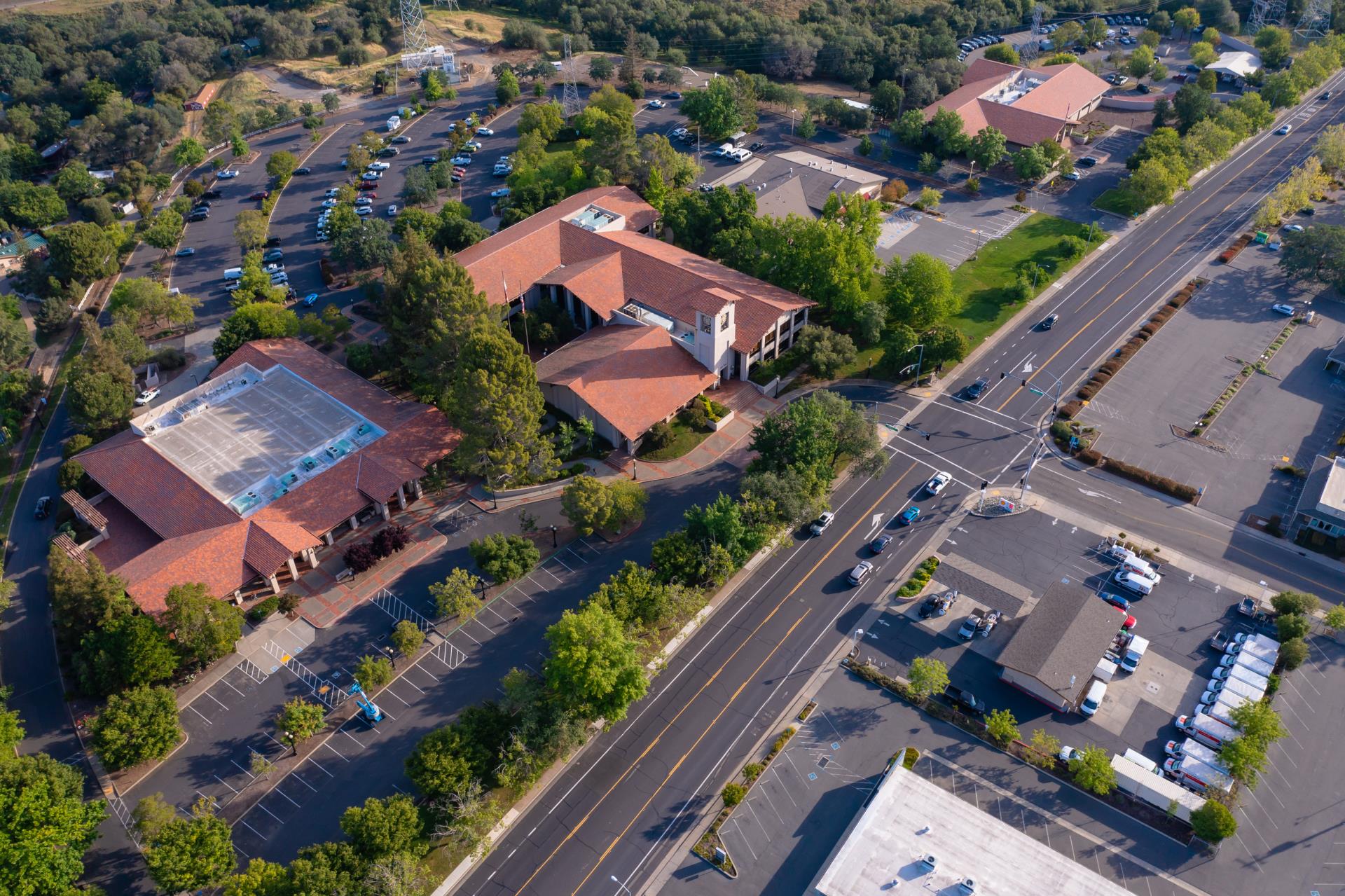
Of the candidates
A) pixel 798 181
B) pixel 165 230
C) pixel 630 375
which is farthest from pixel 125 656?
pixel 798 181

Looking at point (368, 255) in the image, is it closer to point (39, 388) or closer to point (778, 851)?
point (39, 388)

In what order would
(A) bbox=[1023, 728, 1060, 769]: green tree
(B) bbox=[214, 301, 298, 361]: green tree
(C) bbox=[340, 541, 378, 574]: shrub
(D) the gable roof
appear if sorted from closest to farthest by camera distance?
(A) bbox=[1023, 728, 1060, 769]: green tree → (C) bbox=[340, 541, 378, 574]: shrub → (D) the gable roof → (B) bbox=[214, 301, 298, 361]: green tree

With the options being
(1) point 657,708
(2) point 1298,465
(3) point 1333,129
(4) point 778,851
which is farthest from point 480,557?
(3) point 1333,129

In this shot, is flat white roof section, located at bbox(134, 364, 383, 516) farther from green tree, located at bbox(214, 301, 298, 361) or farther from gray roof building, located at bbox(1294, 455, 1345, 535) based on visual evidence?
gray roof building, located at bbox(1294, 455, 1345, 535)

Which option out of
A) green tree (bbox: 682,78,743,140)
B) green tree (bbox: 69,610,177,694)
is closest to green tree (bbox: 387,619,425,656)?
green tree (bbox: 69,610,177,694)

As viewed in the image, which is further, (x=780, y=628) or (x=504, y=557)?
(x=504, y=557)

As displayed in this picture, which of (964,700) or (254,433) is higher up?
(254,433)

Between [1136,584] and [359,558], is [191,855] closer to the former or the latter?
[359,558]
